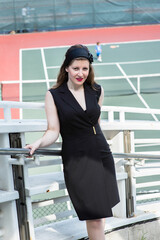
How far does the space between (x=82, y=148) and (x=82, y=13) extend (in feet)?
69.3

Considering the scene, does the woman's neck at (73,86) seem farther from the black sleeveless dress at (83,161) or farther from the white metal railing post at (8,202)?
the white metal railing post at (8,202)

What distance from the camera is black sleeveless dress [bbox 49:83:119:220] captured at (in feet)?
9.27

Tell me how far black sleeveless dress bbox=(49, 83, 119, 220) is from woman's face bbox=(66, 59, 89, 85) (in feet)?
0.48

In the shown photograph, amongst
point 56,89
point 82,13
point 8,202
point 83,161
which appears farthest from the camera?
point 82,13

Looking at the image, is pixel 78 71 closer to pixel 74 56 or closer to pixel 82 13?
pixel 74 56

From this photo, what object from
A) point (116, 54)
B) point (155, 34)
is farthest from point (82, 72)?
point (155, 34)

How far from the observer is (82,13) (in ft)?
75.9

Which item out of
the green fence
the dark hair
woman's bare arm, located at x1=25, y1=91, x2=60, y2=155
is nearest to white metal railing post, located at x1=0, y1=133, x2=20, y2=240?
woman's bare arm, located at x1=25, y1=91, x2=60, y2=155

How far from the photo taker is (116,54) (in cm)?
1916

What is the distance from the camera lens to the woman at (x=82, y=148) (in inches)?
111

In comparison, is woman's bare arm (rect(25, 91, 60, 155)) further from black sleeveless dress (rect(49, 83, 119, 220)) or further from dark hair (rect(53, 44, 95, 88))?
dark hair (rect(53, 44, 95, 88))

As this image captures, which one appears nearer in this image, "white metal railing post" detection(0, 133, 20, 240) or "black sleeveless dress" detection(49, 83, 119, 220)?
"black sleeveless dress" detection(49, 83, 119, 220)

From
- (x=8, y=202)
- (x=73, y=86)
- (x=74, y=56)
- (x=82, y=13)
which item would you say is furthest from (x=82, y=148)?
(x=82, y=13)

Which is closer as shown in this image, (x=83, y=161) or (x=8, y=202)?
(x=83, y=161)
